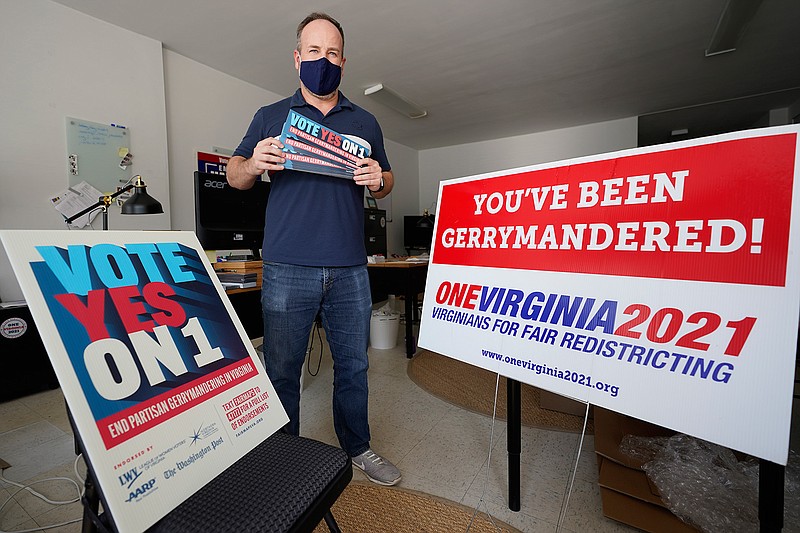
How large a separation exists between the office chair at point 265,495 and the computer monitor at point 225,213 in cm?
137

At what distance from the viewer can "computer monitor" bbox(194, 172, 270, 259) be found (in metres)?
1.84

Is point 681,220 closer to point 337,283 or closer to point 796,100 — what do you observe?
point 337,283

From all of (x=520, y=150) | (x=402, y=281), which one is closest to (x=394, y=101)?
(x=402, y=281)

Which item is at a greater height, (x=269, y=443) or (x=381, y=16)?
(x=381, y=16)

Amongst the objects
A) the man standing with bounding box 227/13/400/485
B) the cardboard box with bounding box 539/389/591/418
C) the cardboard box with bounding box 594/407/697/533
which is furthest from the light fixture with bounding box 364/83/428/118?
the cardboard box with bounding box 594/407/697/533

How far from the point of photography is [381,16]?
271 centimetres

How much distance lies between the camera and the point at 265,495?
0.63 meters

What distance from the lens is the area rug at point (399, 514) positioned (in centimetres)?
114

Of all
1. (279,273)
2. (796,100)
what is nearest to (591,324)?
(279,273)

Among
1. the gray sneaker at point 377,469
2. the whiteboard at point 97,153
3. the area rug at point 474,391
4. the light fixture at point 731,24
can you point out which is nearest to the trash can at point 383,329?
the area rug at point 474,391

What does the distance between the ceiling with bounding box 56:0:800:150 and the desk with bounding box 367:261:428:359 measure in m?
1.82

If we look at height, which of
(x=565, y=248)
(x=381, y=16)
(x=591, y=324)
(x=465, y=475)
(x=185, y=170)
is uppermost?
(x=381, y=16)

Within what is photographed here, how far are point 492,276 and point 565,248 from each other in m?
0.21

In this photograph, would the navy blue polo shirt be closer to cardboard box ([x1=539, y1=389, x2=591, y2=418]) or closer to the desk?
cardboard box ([x1=539, y1=389, x2=591, y2=418])
